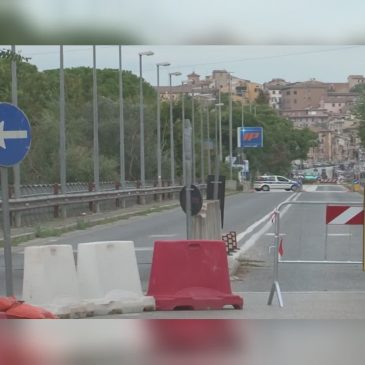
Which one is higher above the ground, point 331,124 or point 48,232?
point 331,124

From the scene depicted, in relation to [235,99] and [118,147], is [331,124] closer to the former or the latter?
[235,99]

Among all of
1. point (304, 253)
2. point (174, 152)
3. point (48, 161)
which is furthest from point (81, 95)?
point (304, 253)

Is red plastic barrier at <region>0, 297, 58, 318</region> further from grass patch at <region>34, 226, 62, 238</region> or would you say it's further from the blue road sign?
grass patch at <region>34, 226, 62, 238</region>

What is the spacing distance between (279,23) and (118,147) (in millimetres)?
27858

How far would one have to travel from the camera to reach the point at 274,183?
1386 cm

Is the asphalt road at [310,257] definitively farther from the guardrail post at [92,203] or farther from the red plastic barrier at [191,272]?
the guardrail post at [92,203]

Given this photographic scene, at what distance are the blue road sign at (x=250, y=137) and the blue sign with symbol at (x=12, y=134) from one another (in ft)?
9.66

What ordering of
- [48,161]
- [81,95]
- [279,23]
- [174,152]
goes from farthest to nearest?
1. [81,95]
2. [174,152]
3. [48,161]
4. [279,23]

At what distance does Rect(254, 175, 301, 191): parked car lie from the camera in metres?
13.9

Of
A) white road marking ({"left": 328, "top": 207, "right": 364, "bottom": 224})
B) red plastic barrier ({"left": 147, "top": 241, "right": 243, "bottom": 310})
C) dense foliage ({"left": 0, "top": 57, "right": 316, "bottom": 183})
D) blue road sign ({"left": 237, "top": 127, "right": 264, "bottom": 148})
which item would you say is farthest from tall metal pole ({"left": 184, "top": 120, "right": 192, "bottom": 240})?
red plastic barrier ({"left": 147, "top": 241, "right": 243, "bottom": 310})

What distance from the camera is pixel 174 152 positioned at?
25078mm

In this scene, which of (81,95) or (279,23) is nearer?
(279,23)

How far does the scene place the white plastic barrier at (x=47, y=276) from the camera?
959 cm

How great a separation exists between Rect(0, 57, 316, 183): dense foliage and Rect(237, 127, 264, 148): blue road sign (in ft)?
0.35
